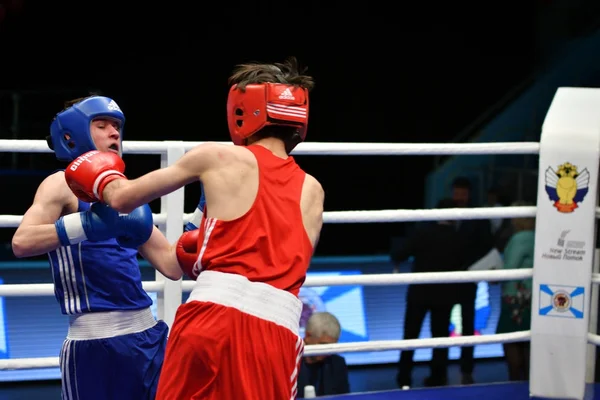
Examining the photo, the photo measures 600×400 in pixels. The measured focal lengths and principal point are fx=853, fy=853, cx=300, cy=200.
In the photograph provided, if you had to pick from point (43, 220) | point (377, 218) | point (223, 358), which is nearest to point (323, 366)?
point (377, 218)

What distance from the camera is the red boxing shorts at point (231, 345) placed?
1911 millimetres

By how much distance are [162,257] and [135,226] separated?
0.38m

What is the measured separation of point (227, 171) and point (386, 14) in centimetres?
825

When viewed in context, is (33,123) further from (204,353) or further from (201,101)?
(204,353)

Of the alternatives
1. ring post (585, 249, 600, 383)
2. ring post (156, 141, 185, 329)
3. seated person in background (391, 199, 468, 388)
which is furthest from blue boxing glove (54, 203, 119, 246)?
seated person in background (391, 199, 468, 388)

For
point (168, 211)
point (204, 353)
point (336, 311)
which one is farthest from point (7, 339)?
point (204, 353)

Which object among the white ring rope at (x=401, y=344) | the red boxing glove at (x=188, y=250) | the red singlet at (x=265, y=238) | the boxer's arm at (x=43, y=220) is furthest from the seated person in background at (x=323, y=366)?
the red singlet at (x=265, y=238)

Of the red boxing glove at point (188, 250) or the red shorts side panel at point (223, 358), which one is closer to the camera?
the red shorts side panel at point (223, 358)

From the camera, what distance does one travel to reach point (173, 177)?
199cm

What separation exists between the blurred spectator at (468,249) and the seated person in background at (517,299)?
161mm

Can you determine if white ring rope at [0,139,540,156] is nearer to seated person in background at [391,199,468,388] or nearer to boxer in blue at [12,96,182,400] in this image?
boxer in blue at [12,96,182,400]

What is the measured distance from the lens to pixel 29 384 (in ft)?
16.8

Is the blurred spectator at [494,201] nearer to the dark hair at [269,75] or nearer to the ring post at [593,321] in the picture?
the ring post at [593,321]

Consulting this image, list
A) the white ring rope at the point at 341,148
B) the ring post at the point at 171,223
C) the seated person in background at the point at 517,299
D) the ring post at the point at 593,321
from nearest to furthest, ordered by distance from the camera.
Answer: the white ring rope at the point at 341,148, the ring post at the point at 171,223, the ring post at the point at 593,321, the seated person in background at the point at 517,299
